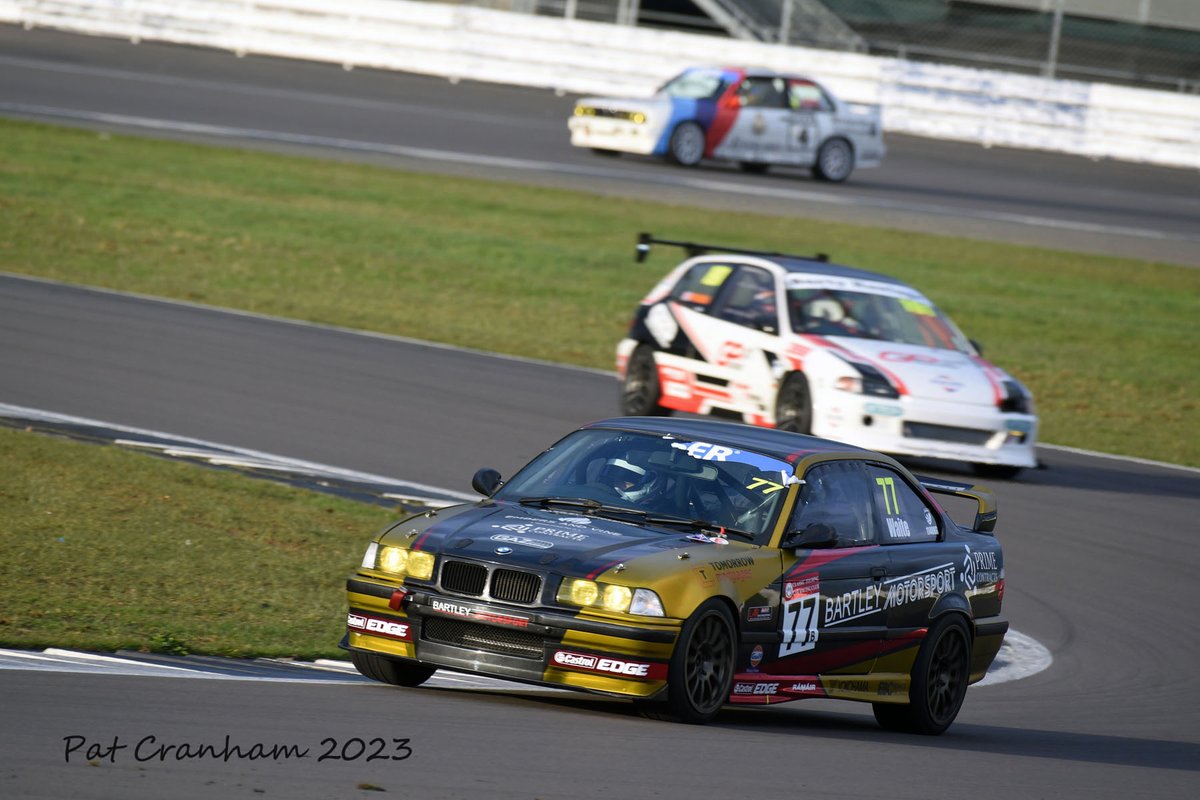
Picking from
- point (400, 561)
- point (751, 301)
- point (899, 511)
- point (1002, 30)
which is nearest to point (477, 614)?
point (400, 561)

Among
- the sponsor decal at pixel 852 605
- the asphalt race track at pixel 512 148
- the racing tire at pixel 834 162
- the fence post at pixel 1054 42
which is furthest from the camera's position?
the fence post at pixel 1054 42

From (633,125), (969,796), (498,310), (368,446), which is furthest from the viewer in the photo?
(633,125)

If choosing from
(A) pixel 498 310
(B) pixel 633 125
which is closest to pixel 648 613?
(A) pixel 498 310

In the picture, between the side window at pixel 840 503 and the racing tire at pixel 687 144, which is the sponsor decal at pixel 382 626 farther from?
the racing tire at pixel 687 144

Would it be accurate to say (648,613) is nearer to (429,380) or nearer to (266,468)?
(266,468)

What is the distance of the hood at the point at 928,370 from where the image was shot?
14.7 meters

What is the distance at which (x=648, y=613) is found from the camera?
6.89 metres

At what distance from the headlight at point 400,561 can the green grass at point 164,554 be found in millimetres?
1068

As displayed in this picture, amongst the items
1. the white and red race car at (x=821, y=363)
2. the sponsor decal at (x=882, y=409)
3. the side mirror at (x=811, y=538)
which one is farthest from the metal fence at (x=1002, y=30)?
the side mirror at (x=811, y=538)

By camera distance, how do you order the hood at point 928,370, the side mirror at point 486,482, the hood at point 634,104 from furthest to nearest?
the hood at point 634,104 < the hood at point 928,370 < the side mirror at point 486,482

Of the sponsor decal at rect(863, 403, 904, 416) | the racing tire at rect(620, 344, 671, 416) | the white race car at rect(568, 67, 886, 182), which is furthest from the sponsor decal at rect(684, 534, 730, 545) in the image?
the white race car at rect(568, 67, 886, 182)

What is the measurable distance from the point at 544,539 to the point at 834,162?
25751 mm

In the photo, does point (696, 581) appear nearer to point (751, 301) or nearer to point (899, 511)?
point (899, 511)

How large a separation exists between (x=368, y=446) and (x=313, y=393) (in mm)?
1803
